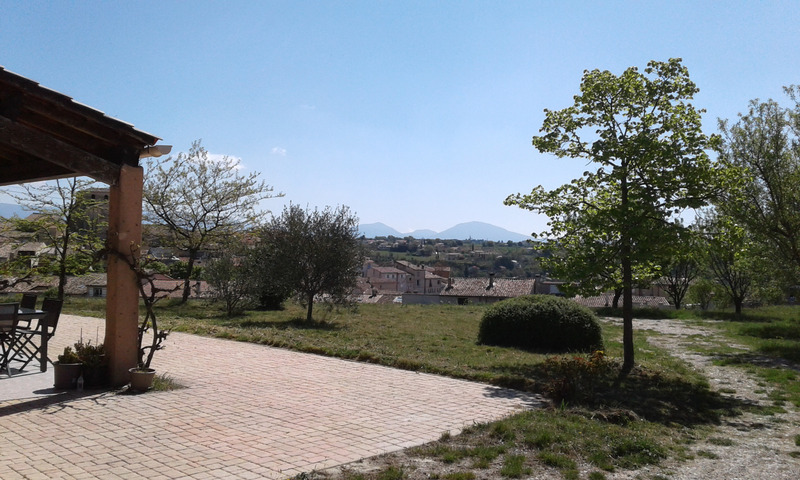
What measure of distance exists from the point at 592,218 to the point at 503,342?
496 cm

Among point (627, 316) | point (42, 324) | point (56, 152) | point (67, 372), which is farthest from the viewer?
point (627, 316)

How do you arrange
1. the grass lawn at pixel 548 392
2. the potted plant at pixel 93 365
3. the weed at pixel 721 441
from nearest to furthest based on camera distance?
1. the grass lawn at pixel 548 392
2. the weed at pixel 721 441
3. the potted plant at pixel 93 365

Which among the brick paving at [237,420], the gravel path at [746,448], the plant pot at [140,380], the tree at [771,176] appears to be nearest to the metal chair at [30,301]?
the brick paving at [237,420]

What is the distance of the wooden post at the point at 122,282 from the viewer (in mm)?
7414

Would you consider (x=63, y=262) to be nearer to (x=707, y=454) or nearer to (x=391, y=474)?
(x=391, y=474)

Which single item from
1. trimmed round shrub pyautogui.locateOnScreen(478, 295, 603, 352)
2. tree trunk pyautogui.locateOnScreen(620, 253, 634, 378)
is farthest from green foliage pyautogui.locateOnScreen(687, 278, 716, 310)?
tree trunk pyautogui.locateOnScreen(620, 253, 634, 378)

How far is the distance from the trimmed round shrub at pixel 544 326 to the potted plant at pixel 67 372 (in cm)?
932

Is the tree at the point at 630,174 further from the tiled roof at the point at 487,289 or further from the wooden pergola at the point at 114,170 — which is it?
the tiled roof at the point at 487,289

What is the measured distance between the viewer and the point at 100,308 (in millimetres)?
19656

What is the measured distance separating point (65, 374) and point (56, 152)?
2746 mm

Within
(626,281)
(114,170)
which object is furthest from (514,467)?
(626,281)

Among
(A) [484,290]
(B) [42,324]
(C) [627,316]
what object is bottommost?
(B) [42,324]

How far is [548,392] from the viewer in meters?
7.84

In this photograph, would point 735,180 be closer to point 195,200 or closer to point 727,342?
point 727,342
